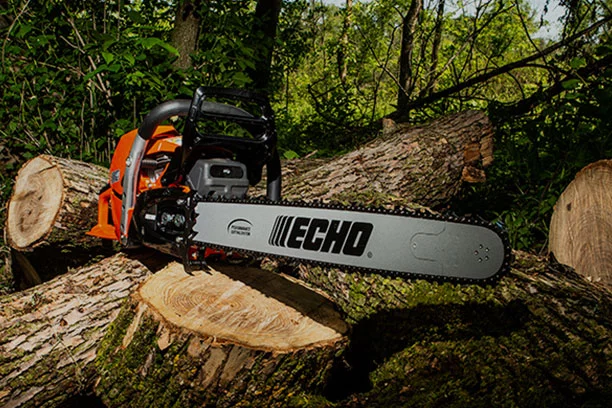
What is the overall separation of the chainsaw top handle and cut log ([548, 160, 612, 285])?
1665 mm

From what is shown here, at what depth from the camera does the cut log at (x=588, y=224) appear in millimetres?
2320

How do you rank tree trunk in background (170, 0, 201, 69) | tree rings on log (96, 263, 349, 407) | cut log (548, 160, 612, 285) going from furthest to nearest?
tree trunk in background (170, 0, 201, 69), cut log (548, 160, 612, 285), tree rings on log (96, 263, 349, 407)

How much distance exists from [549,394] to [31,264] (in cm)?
301

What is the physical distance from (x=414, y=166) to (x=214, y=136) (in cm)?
165

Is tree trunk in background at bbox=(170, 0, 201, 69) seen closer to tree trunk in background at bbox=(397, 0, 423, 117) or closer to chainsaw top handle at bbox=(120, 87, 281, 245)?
chainsaw top handle at bbox=(120, 87, 281, 245)

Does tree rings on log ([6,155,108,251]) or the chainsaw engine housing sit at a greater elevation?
the chainsaw engine housing

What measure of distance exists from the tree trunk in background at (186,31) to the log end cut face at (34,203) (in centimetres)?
164

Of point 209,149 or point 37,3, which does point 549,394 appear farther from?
point 37,3

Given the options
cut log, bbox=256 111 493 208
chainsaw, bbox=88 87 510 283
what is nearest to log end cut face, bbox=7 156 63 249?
chainsaw, bbox=88 87 510 283

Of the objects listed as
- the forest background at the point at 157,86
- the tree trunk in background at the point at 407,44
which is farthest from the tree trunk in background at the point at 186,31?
the tree trunk in background at the point at 407,44

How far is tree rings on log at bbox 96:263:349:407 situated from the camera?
1.62 metres

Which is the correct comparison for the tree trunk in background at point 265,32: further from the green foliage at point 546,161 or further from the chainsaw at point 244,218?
the chainsaw at point 244,218

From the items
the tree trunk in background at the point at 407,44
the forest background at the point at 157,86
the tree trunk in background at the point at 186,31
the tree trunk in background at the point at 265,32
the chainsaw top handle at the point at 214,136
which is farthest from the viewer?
the tree trunk in background at the point at 407,44

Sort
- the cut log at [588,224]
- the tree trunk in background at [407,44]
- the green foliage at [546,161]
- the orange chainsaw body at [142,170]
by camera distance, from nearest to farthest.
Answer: the orange chainsaw body at [142,170] → the cut log at [588,224] → the green foliage at [546,161] → the tree trunk in background at [407,44]
